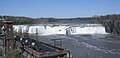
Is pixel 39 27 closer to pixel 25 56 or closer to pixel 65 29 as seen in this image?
pixel 65 29

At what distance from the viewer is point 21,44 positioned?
22.5m

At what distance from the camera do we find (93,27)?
72.6 metres

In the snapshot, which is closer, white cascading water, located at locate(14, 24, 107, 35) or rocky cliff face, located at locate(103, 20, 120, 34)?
white cascading water, located at locate(14, 24, 107, 35)

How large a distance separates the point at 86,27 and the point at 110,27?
8.29 m

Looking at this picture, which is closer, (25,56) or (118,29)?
(25,56)

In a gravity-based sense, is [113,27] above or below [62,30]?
above

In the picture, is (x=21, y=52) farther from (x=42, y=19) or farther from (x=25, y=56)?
(x=42, y=19)


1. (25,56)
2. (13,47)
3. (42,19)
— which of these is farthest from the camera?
(42,19)

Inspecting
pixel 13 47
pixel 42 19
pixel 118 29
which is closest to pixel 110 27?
pixel 118 29

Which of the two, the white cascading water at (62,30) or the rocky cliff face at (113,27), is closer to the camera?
the white cascading water at (62,30)

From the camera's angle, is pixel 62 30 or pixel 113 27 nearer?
pixel 62 30

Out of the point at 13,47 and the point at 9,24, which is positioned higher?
the point at 9,24

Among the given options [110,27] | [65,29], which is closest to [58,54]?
[65,29]

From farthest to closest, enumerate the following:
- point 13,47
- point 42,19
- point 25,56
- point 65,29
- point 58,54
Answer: point 42,19 < point 65,29 < point 13,47 < point 25,56 < point 58,54
